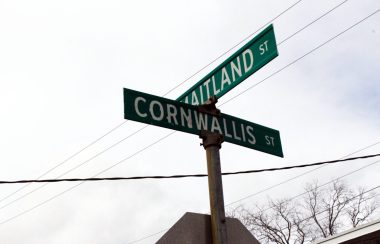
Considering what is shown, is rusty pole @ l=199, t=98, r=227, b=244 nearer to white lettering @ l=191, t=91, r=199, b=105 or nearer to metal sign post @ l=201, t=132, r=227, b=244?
metal sign post @ l=201, t=132, r=227, b=244

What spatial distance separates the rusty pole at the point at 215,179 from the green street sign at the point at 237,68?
177 mm

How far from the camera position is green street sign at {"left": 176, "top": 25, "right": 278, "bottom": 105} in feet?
13.8

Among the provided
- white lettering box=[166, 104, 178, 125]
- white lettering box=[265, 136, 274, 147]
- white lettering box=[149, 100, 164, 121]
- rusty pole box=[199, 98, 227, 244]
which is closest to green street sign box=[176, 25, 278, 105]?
rusty pole box=[199, 98, 227, 244]

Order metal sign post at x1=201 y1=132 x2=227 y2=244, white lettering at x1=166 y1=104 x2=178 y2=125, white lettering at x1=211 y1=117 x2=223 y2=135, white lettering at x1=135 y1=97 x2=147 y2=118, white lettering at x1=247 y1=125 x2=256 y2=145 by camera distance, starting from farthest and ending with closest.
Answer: white lettering at x1=247 y1=125 x2=256 y2=145
white lettering at x1=211 y1=117 x2=223 y2=135
white lettering at x1=166 y1=104 x2=178 y2=125
white lettering at x1=135 y1=97 x2=147 y2=118
metal sign post at x1=201 y1=132 x2=227 y2=244

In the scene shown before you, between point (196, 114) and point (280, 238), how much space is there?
27570 mm

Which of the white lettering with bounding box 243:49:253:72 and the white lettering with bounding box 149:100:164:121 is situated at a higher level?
the white lettering with bounding box 243:49:253:72

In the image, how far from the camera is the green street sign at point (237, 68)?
4.21 metres

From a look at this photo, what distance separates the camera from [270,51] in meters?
4.18

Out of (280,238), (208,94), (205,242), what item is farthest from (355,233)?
(280,238)

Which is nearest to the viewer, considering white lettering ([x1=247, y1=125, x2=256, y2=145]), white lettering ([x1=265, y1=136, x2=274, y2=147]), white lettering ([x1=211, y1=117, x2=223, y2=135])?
white lettering ([x1=211, y1=117, x2=223, y2=135])

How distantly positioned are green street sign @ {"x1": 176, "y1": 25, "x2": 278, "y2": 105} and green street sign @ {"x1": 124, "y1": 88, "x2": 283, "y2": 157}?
0.28 m

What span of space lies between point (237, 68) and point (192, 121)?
73 cm

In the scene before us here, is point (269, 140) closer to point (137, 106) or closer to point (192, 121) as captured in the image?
point (192, 121)

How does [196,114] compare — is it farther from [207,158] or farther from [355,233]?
[355,233]
